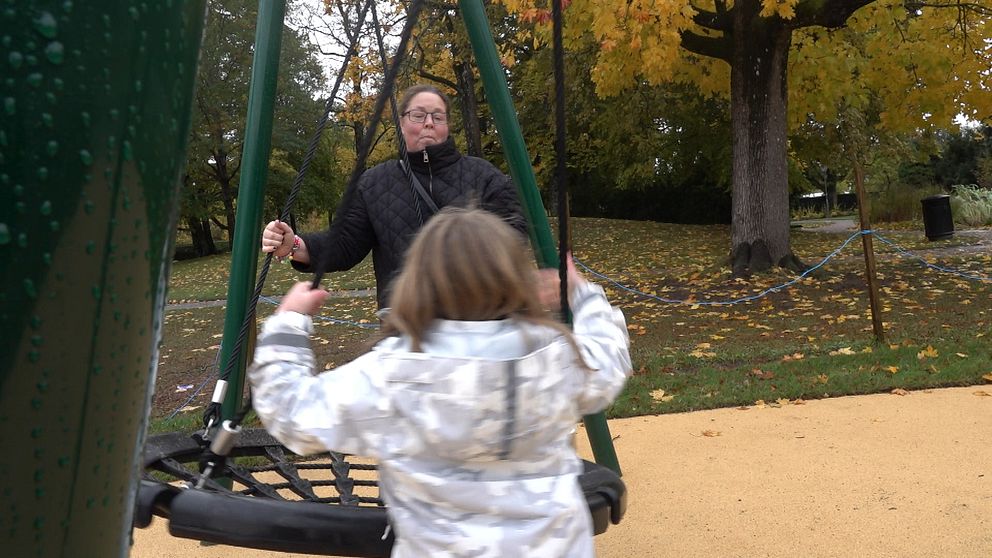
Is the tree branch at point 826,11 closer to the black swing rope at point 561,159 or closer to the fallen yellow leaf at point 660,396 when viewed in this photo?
the fallen yellow leaf at point 660,396

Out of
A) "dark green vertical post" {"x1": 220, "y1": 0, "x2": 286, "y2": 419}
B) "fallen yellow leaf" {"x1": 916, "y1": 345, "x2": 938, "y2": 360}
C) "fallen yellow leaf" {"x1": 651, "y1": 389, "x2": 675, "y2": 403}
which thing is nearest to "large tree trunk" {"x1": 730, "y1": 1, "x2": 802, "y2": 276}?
"fallen yellow leaf" {"x1": 916, "y1": 345, "x2": 938, "y2": 360}

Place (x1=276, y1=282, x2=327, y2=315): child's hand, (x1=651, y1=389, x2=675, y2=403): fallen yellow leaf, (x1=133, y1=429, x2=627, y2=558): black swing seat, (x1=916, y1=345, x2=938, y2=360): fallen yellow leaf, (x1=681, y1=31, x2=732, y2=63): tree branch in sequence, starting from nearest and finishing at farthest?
(x1=276, y1=282, x2=327, y2=315): child's hand < (x1=133, y1=429, x2=627, y2=558): black swing seat < (x1=651, y1=389, x2=675, y2=403): fallen yellow leaf < (x1=916, y1=345, x2=938, y2=360): fallen yellow leaf < (x1=681, y1=31, x2=732, y2=63): tree branch

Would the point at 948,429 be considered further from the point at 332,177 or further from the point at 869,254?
the point at 332,177

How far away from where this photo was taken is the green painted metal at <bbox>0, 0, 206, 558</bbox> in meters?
0.44

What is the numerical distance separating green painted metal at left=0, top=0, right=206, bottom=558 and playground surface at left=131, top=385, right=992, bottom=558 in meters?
2.89

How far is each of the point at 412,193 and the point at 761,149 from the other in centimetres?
862

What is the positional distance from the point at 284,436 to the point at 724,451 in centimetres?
312

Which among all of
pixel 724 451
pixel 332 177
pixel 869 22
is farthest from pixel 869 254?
pixel 332 177

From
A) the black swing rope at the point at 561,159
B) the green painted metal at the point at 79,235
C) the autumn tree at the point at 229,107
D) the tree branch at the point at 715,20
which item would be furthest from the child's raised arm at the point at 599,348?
the autumn tree at the point at 229,107

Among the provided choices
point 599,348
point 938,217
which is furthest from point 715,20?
point 599,348

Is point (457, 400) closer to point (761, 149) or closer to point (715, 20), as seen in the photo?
point (761, 149)

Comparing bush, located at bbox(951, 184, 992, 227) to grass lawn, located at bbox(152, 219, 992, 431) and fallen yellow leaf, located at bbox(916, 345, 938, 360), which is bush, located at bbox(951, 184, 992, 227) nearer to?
grass lawn, located at bbox(152, 219, 992, 431)

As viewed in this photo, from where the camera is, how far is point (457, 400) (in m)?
1.44

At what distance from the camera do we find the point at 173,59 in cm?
52
